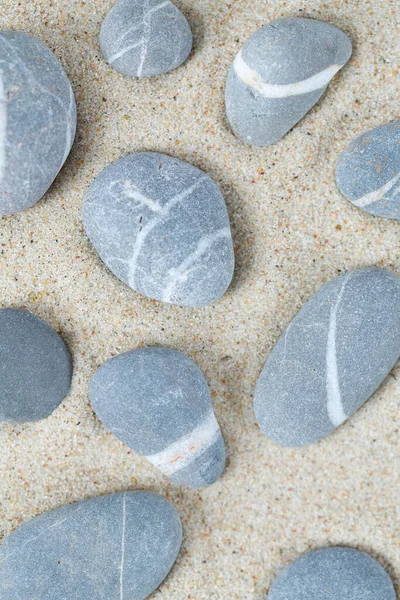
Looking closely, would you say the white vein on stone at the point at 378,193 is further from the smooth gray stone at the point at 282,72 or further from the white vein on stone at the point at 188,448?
the white vein on stone at the point at 188,448

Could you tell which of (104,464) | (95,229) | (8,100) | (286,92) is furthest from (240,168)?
(104,464)

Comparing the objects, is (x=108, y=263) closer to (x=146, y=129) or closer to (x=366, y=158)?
(x=146, y=129)

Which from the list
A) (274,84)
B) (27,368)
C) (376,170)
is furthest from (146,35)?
(27,368)

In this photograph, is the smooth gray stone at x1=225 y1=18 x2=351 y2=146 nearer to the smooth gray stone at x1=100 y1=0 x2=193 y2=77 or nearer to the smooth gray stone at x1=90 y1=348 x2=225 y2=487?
Answer: the smooth gray stone at x1=100 y1=0 x2=193 y2=77

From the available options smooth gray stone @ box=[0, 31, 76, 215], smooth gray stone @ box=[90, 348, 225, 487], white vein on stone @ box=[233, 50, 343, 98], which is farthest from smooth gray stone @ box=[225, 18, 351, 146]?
smooth gray stone @ box=[90, 348, 225, 487]

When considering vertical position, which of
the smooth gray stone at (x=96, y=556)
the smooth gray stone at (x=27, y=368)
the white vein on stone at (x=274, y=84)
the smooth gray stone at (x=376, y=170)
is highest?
the white vein on stone at (x=274, y=84)

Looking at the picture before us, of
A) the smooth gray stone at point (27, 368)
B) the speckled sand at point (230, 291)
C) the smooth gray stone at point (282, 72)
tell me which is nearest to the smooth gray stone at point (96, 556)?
the speckled sand at point (230, 291)
